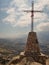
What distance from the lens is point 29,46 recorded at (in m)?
22.6

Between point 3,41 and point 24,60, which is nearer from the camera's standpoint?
point 24,60

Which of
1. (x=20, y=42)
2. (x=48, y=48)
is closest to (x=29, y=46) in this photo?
(x=48, y=48)

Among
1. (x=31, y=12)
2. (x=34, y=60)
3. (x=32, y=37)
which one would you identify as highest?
(x=31, y=12)

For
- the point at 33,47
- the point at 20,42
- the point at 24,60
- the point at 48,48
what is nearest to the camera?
the point at 24,60

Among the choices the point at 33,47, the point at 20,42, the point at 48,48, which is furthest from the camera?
the point at 20,42

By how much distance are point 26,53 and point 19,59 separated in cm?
95

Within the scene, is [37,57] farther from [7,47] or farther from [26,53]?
[7,47]

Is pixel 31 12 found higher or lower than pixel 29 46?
higher

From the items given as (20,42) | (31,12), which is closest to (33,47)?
(31,12)

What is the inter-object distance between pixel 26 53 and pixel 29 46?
745 millimetres

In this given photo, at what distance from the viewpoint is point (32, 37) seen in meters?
22.7

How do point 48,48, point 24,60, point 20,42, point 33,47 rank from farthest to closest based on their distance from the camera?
point 20,42 < point 48,48 < point 33,47 < point 24,60

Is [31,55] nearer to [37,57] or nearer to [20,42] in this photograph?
[37,57]

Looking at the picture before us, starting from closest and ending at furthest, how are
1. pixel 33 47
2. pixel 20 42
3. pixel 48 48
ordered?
1. pixel 33 47
2. pixel 48 48
3. pixel 20 42
